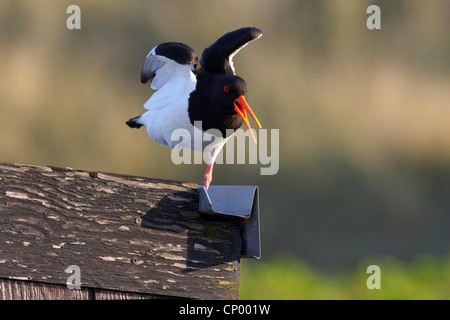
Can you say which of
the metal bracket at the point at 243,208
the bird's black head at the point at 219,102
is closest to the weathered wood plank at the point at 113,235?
the metal bracket at the point at 243,208

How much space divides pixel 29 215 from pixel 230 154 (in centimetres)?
807

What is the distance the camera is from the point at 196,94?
184 inches

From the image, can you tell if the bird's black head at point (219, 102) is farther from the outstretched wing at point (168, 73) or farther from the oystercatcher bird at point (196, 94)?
the outstretched wing at point (168, 73)

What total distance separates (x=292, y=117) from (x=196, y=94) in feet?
28.7

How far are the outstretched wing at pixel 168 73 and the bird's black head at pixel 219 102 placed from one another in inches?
4.2

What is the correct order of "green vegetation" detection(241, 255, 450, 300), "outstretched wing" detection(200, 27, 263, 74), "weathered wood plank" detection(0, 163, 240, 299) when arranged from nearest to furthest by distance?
"weathered wood plank" detection(0, 163, 240, 299)
"outstretched wing" detection(200, 27, 263, 74)
"green vegetation" detection(241, 255, 450, 300)

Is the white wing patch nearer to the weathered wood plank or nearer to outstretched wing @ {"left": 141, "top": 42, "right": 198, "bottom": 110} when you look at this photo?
outstretched wing @ {"left": 141, "top": 42, "right": 198, "bottom": 110}

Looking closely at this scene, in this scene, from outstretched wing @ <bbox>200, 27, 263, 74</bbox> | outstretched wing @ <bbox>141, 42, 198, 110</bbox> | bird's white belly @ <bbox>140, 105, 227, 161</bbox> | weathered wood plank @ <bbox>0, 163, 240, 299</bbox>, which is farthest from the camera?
outstretched wing @ <bbox>200, 27, 263, 74</bbox>

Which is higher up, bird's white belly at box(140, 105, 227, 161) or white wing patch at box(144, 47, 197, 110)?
white wing patch at box(144, 47, 197, 110)

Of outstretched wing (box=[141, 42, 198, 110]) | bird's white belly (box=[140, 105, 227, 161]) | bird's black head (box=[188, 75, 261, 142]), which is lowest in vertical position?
bird's white belly (box=[140, 105, 227, 161])

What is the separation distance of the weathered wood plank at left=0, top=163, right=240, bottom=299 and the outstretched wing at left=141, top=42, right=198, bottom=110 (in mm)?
1723

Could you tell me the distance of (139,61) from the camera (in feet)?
48.5

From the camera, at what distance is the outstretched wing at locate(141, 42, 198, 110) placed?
449cm

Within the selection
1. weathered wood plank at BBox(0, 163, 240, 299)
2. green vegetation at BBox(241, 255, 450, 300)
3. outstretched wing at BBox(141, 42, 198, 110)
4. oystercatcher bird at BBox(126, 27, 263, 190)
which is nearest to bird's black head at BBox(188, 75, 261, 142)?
oystercatcher bird at BBox(126, 27, 263, 190)
